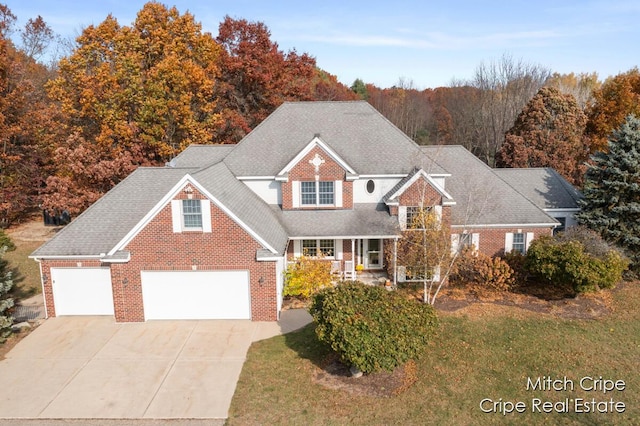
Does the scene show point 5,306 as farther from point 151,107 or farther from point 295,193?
point 151,107

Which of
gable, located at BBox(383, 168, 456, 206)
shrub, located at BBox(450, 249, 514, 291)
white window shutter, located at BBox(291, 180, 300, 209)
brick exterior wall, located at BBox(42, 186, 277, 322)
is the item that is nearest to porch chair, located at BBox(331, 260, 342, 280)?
white window shutter, located at BBox(291, 180, 300, 209)

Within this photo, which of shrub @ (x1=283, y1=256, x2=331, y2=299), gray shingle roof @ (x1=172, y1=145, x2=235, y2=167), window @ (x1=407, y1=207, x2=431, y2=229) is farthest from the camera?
gray shingle roof @ (x1=172, y1=145, x2=235, y2=167)

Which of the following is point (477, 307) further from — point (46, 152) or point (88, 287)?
point (46, 152)

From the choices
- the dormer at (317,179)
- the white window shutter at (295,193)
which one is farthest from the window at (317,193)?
the white window shutter at (295,193)

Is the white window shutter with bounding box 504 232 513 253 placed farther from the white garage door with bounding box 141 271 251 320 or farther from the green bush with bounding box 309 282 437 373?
the white garage door with bounding box 141 271 251 320

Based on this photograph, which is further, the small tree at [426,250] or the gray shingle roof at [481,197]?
the gray shingle roof at [481,197]

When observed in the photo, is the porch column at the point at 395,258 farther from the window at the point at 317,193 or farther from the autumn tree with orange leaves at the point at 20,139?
the autumn tree with orange leaves at the point at 20,139
